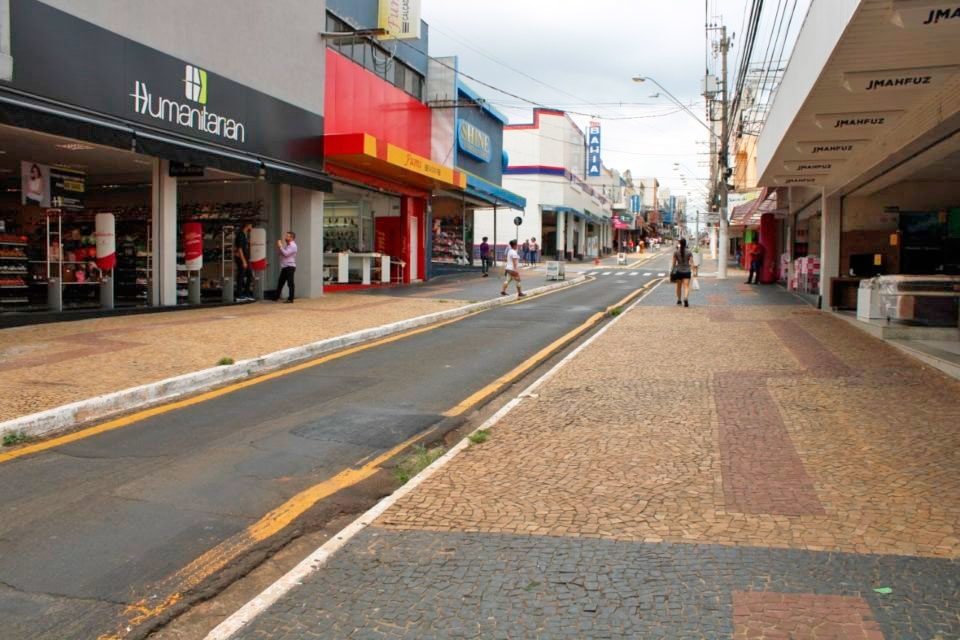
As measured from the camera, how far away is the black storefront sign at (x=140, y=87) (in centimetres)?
1150

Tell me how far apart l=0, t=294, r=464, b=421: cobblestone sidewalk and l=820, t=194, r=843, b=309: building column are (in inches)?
368

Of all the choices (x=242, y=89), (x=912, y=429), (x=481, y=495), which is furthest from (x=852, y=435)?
(x=242, y=89)

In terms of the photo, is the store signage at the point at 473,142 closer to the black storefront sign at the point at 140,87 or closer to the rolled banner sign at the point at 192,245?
the black storefront sign at the point at 140,87

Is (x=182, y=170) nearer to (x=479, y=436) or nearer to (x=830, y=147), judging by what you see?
(x=479, y=436)

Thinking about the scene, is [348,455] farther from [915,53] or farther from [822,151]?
[822,151]

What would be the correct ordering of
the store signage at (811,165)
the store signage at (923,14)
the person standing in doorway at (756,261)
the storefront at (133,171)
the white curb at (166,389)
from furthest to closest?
1. the person standing in doorway at (756,261)
2. the store signage at (811,165)
3. the storefront at (133,171)
4. the white curb at (166,389)
5. the store signage at (923,14)

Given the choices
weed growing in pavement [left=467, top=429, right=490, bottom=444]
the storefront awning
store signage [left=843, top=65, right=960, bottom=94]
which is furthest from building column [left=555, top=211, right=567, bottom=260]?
weed growing in pavement [left=467, top=429, right=490, bottom=444]

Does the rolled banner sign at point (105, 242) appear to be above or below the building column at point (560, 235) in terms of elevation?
below

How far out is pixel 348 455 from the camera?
20.1ft

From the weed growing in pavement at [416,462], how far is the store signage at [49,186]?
1078 cm

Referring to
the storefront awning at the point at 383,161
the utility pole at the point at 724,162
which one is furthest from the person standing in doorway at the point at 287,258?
the utility pole at the point at 724,162

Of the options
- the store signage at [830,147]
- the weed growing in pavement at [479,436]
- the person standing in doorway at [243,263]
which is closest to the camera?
the weed growing in pavement at [479,436]

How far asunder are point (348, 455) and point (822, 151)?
35.8 feet

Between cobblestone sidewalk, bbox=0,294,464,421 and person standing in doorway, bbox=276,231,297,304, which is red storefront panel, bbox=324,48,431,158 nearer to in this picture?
person standing in doorway, bbox=276,231,297,304
